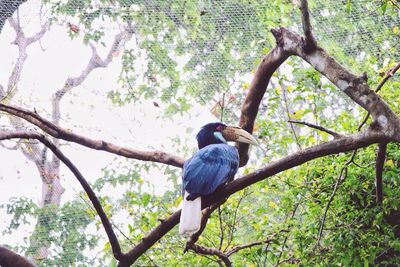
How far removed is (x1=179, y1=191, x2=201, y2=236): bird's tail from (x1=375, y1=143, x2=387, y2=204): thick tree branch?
513 mm

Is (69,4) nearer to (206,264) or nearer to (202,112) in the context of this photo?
(202,112)

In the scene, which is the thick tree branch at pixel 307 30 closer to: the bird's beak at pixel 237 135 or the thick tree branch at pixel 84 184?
the bird's beak at pixel 237 135

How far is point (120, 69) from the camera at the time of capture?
117 inches

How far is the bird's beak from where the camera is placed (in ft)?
7.06

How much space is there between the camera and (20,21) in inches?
111

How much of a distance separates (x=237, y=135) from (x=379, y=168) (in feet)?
1.65

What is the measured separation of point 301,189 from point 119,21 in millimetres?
1115

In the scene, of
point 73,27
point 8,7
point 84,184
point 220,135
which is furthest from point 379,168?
point 8,7

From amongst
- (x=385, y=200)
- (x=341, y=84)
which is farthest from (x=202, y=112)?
(x=341, y=84)

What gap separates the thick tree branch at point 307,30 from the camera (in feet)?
5.43

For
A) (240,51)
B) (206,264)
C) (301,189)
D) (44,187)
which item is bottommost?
(206,264)

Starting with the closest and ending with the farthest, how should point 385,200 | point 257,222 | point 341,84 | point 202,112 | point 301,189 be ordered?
point 341,84 < point 385,200 < point 301,189 < point 257,222 < point 202,112

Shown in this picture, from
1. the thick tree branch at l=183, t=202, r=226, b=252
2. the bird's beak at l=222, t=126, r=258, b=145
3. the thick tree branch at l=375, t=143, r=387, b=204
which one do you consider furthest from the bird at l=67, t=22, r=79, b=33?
the thick tree branch at l=375, t=143, r=387, b=204

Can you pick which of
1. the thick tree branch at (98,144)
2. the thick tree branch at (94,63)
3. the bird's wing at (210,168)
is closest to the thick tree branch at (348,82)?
the bird's wing at (210,168)
